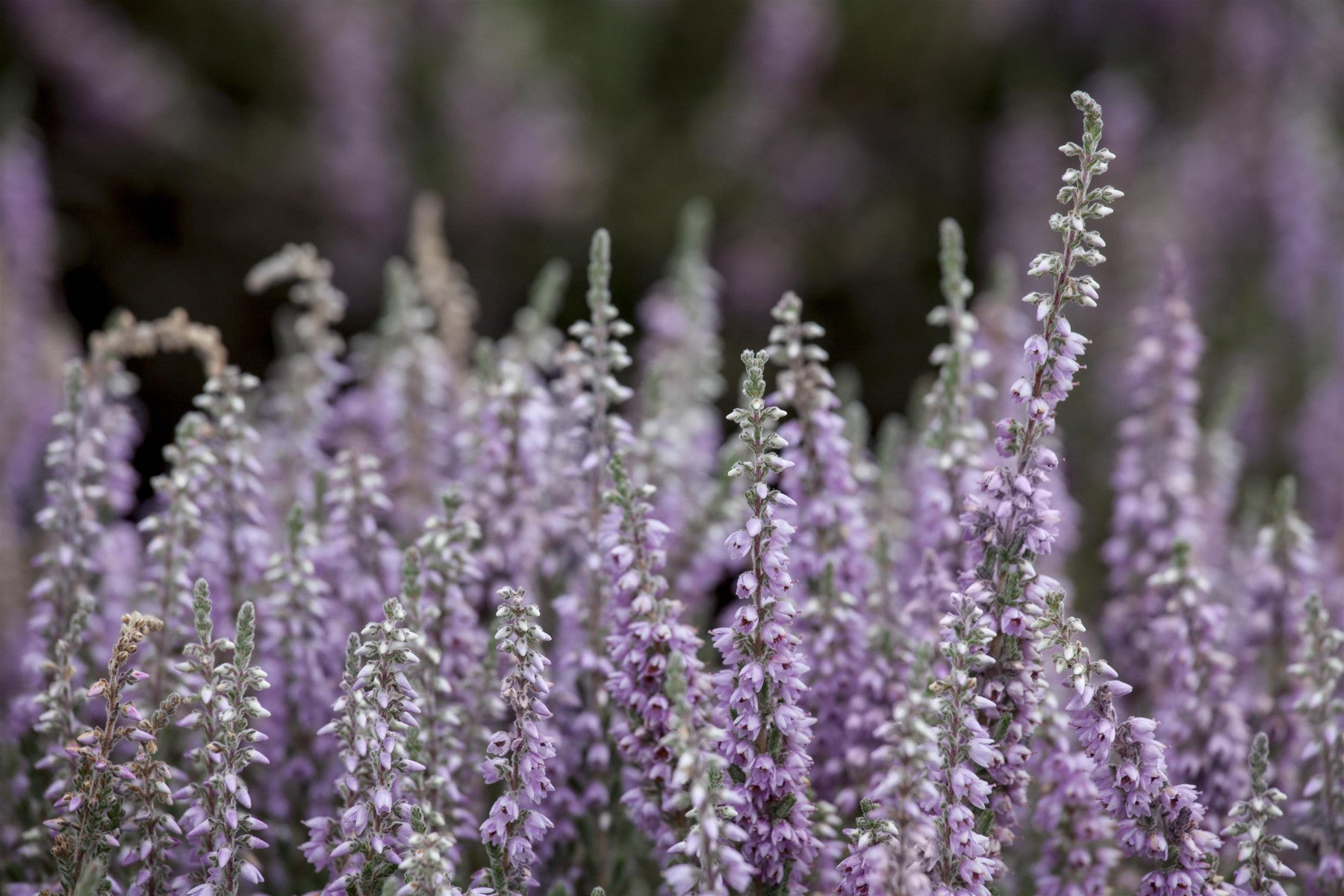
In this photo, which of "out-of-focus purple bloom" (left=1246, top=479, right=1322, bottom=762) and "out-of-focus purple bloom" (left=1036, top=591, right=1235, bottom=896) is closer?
"out-of-focus purple bloom" (left=1036, top=591, right=1235, bottom=896)

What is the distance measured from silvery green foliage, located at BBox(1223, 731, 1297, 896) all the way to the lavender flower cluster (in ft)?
0.04

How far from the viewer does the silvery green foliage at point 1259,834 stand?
2916 mm

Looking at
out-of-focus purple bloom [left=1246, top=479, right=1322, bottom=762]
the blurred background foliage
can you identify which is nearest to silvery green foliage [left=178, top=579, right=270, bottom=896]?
out-of-focus purple bloom [left=1246, top=479, right=1322, bottom=762]

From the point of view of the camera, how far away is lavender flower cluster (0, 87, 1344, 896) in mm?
2873

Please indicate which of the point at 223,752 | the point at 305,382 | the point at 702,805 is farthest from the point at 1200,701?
the point at 305,382

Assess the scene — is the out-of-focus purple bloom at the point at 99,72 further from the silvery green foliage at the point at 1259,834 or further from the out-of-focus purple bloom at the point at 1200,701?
the silvery green foliage at the point at 1259,834

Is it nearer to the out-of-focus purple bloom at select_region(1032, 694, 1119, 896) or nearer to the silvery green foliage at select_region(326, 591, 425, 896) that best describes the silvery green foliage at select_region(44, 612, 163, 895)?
the silvery green foliage at select_region(326, 591, 425, 896)

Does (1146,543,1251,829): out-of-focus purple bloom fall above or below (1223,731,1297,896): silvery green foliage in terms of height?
above

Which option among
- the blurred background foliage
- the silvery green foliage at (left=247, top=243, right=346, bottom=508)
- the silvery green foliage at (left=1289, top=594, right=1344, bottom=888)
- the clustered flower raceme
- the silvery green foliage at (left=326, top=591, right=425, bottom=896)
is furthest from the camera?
the blurred background foliage

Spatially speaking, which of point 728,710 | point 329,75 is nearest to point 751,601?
point 728,710

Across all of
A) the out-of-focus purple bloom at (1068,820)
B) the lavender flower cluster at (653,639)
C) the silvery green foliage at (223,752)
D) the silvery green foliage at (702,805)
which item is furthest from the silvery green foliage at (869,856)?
the silvery green foliage at (223,752)

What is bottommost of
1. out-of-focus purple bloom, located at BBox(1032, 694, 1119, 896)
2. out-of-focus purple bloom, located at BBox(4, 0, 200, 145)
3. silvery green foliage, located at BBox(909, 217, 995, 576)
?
out-of-focus purple bloom, located at BBox(1032, 694, 1119, 896)

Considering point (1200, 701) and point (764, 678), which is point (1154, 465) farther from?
point (764, 678)

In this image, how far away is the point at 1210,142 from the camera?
30.3 feet
